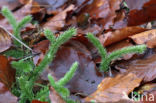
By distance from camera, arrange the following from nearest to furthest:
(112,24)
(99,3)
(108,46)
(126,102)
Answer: (126,102) < (108,46) < (112,24) < (99,3)

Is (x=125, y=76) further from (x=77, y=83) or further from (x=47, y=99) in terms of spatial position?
(x=47, y=99)

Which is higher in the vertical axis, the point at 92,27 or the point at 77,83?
the point at 92,27

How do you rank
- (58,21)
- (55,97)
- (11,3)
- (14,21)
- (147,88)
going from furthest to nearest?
(11,3) → (58,21) → (14,21) → (147,88) → (55,97)

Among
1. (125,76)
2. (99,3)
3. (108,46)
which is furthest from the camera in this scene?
(99,3)

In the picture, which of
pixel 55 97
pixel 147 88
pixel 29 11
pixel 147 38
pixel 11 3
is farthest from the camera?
pixel 11 3

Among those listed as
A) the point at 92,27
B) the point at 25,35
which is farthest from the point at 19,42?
the point at 92,27

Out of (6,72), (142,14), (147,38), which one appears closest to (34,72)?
(6,72)

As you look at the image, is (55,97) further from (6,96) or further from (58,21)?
(58,21)
